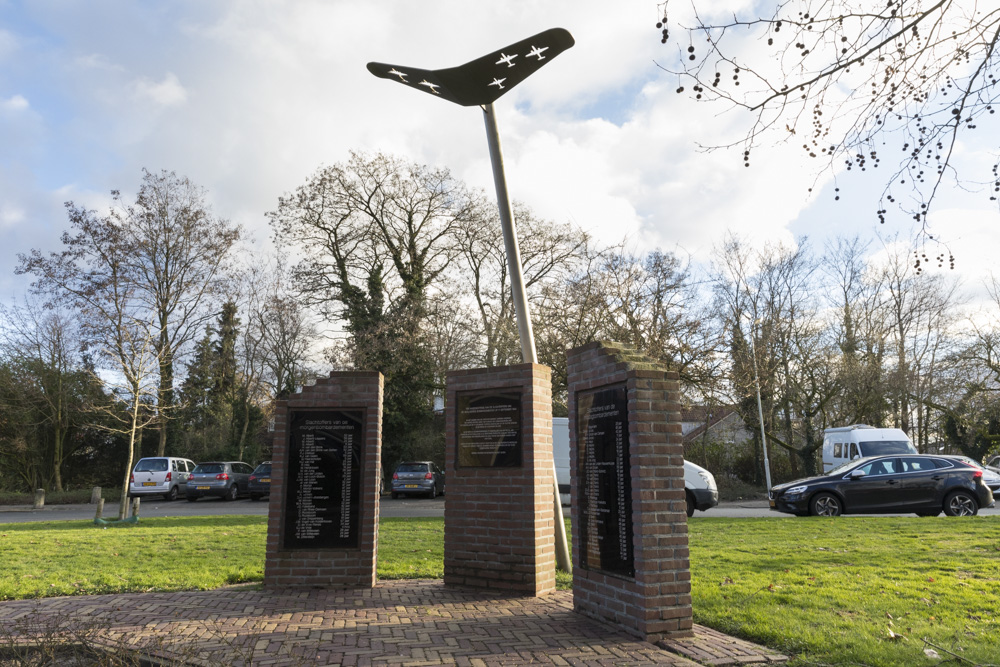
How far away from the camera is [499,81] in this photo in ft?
23.9

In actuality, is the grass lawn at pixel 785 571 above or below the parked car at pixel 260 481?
below

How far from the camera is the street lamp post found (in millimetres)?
6891

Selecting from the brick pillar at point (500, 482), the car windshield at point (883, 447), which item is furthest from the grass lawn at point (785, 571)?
the car windshield at point (883, 447)

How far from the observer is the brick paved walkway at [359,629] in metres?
4.64

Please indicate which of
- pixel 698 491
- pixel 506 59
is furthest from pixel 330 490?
pixel 698 491

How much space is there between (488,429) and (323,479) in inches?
76.3

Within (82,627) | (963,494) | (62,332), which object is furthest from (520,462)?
(62,332)

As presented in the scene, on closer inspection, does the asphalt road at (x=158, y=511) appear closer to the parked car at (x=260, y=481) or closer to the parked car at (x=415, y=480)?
the parked car at (x=260, y=481)

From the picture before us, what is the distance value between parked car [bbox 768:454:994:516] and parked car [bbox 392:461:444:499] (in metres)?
13.9

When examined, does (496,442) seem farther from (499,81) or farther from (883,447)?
(883,447)

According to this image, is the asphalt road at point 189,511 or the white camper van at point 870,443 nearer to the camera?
the asphalt road at point 189,511

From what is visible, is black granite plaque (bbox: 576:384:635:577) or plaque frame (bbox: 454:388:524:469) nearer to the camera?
black granite plaque (bbox: 576:384:635:577)

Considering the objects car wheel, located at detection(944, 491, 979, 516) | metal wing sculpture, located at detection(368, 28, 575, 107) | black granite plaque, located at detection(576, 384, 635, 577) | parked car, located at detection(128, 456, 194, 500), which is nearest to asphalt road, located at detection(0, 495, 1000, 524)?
parked car, located at detection(128, 456, 194, 500)

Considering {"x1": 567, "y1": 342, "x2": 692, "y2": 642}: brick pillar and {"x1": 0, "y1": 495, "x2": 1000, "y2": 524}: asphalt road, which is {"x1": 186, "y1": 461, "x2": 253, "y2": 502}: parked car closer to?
{"x1": 0, "y1": 495, "x2": 1000, "y2": 524}: asphalt road
